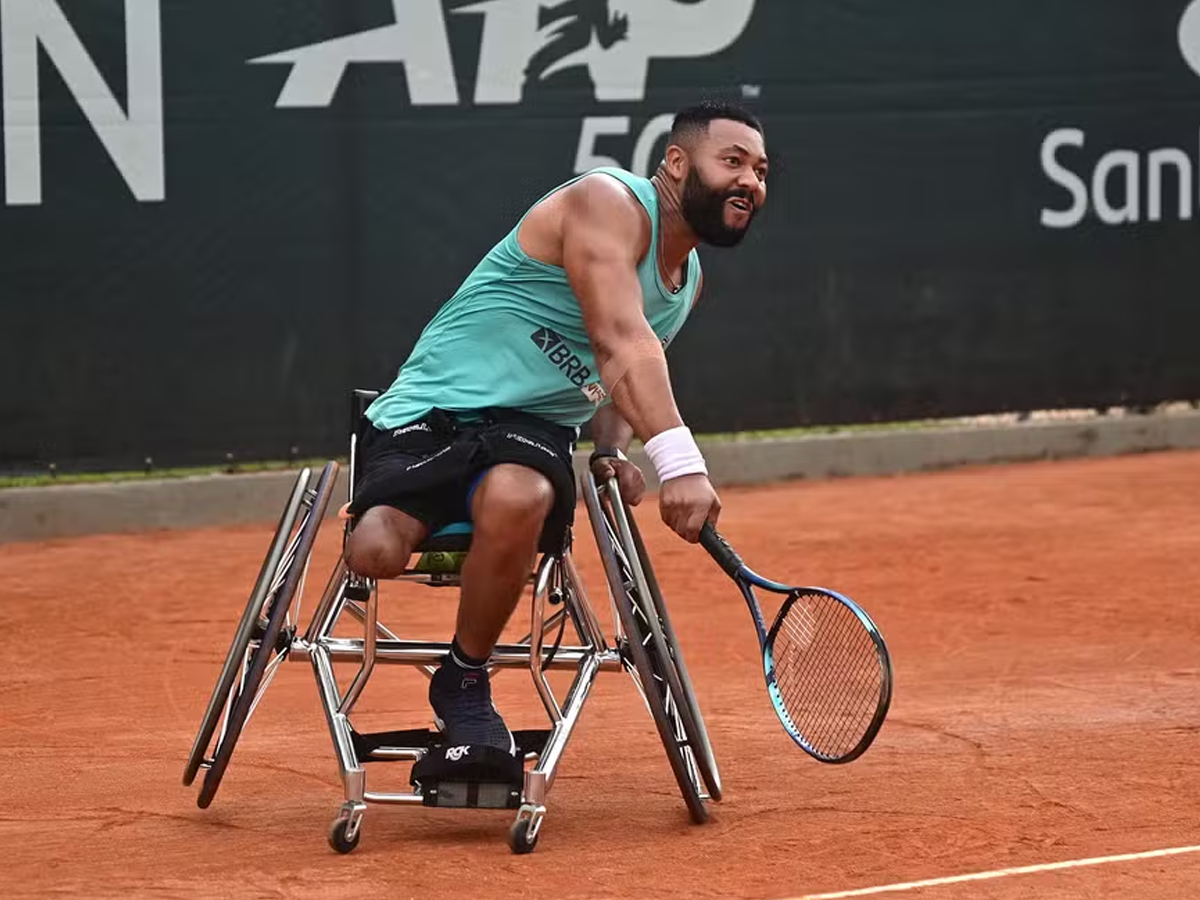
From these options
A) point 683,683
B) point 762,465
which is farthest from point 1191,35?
point 683,683

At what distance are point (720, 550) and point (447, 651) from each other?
0.60 m

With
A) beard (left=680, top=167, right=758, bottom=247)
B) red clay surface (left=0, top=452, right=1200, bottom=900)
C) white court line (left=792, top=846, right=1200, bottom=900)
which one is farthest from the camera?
beard (left=680, top=167, right=758, bottom=247)

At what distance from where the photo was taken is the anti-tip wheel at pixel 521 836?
380cm

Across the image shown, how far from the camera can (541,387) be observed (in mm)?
4156

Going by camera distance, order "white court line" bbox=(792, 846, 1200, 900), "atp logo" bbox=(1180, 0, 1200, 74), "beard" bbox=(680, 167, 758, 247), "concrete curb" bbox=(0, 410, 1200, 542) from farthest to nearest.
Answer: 1. "atp logo" bbox=(1180, 0, 1200, 74)
2. "concrete curb" bbox=(0, 410, 1200, 542)
3. "beard" bbox=(680, 167, 758, 247)
4. "white court line" bbox=(792, 846, 1200, 900)

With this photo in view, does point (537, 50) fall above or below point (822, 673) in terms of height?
above

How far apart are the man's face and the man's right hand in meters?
0.54

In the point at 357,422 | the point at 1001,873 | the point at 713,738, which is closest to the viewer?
the point at 1001,873

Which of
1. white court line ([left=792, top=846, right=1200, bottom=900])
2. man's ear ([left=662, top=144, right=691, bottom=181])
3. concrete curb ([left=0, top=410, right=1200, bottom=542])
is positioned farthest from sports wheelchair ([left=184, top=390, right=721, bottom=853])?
concrete curb ([left=0, top=410, right=1200, bottom=542])

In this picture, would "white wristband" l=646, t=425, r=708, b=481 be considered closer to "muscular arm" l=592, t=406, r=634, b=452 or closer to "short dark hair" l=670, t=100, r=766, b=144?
"muscular arm" l=592, t=406, r=634, b=452

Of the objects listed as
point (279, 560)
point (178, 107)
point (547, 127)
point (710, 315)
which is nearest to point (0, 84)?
point (178, 107)

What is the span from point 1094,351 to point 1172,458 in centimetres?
56

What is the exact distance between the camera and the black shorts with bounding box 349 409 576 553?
13.0ft

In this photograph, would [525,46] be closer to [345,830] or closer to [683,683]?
[683,683]
